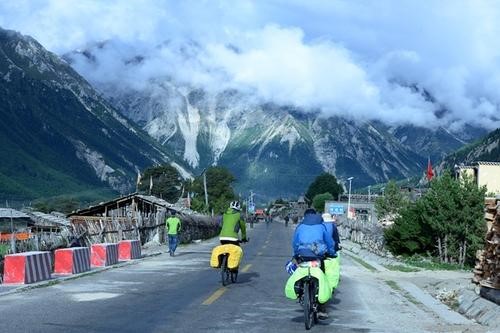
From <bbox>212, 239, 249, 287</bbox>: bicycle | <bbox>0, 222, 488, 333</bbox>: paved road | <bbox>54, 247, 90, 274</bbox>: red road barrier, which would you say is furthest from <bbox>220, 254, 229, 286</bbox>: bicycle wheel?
<bbox>54, 247, 90, 274</bbox>: red road barrier

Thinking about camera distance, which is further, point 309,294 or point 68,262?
point 68,262

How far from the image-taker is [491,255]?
15.9 m

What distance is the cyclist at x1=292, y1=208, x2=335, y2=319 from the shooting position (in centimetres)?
1237

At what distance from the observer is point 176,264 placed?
2759 centimetres

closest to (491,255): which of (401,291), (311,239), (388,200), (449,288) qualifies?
(449,288)

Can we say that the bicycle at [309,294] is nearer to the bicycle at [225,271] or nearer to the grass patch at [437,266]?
the bicycle at [225,271]

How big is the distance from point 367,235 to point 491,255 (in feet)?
109

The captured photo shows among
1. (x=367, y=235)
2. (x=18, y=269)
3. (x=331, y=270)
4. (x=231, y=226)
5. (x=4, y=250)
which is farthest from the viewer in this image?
(x=367, y=235)

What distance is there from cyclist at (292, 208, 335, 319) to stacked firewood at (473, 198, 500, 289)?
4.01 m

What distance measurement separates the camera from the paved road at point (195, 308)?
12078 millimetres

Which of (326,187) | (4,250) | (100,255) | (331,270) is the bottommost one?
(100,255)

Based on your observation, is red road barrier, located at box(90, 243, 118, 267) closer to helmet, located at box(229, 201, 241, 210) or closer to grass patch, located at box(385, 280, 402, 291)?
helmet, located at box(229, 201, 241, 210)

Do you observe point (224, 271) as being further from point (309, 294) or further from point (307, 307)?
point (307, 307)

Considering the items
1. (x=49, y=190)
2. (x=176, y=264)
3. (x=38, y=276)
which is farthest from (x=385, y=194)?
(x=49, y=190)
